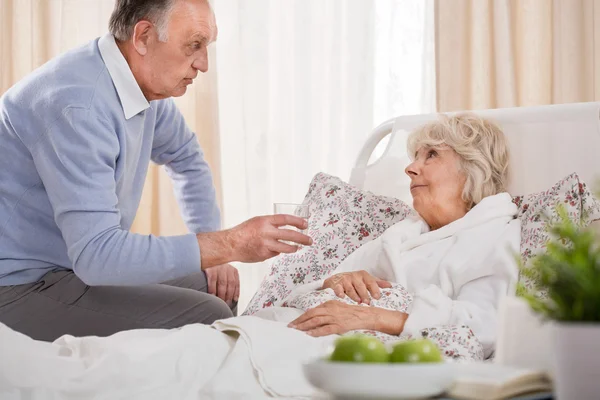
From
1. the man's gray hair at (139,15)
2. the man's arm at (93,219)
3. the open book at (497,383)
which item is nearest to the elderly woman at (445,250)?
the man's arm at (93,219)

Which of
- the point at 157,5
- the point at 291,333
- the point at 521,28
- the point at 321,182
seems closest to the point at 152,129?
the point at 157,5

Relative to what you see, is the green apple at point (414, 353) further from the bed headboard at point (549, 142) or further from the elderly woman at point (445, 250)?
the bed headboard at point (549, 142)

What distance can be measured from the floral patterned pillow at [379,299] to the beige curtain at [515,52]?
1.53 metres

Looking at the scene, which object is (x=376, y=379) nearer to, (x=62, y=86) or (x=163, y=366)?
(x=163, y=366)

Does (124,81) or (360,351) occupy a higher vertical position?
(124,81)

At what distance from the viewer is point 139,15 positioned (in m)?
2.10

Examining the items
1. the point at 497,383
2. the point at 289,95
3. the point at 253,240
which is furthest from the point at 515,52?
the point at 497,383

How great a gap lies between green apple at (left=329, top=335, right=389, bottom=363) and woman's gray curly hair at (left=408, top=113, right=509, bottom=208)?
1.29 meters

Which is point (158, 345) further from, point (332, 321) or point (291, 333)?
point (332, 321)

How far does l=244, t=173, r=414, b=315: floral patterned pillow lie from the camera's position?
2.29m

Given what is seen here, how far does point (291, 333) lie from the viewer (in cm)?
156

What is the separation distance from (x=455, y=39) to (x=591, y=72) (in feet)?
1.87

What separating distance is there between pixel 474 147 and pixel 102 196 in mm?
1026

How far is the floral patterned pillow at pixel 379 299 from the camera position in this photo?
195 cm
